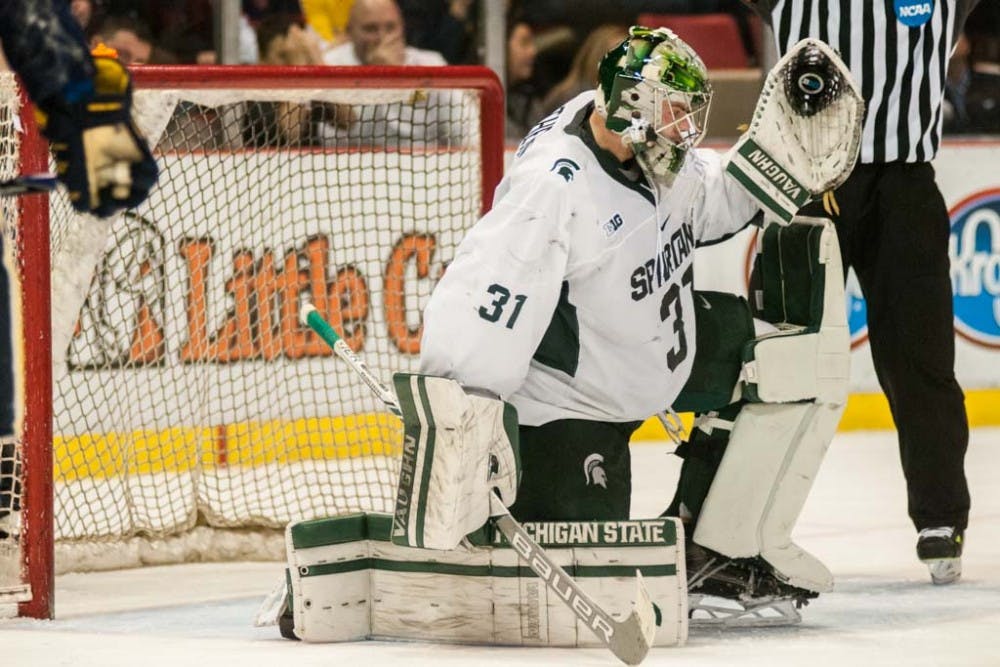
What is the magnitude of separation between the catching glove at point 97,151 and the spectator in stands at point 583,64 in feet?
12.9

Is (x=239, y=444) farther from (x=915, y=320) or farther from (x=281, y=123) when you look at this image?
(x=915, y=320)

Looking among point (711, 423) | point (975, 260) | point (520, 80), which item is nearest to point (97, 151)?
point (711, 423)

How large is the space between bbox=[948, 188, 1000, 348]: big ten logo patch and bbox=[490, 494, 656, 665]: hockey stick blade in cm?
344

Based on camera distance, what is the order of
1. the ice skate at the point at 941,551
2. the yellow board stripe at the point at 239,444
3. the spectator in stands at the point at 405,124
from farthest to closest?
the yellow board stripe at the point at 239,444
the spectator in stands at the point at 405,124
the ice skate at the point at 941,551

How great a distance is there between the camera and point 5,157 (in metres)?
3.83

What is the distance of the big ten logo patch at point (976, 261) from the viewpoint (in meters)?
6.47

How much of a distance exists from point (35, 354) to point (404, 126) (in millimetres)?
1630

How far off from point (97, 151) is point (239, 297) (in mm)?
2466

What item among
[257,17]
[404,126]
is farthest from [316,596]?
[257,17]

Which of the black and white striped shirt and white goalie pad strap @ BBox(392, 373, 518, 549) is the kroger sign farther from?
white goalie pad strap @ BBox(392, 373, 518, 549)

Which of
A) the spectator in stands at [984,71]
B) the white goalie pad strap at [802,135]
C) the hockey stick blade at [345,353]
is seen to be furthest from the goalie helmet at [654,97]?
the spectator in stands at [984,71]

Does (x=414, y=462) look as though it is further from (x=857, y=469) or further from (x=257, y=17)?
(x=257, y=17)

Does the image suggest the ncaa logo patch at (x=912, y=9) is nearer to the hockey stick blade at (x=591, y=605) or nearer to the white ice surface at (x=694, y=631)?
the white ice surface at (x=694, y=631)

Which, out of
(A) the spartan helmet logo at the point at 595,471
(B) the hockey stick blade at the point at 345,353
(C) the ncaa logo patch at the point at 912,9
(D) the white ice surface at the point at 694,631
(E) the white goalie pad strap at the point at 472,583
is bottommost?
(D) the white ice surface at the point at 694,631
